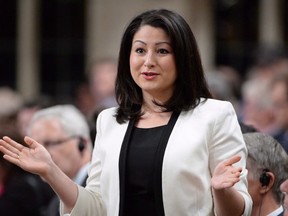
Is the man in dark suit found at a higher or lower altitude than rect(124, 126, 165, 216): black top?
lower

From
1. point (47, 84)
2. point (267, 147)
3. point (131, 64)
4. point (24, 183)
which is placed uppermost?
point (131, 64)

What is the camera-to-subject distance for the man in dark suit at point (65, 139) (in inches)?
333

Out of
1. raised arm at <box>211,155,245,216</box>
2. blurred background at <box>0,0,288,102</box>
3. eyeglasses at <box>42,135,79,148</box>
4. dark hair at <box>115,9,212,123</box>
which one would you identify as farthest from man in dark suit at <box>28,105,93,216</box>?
blurred background at <box>0,0,288,102</box>

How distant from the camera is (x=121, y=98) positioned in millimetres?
6410

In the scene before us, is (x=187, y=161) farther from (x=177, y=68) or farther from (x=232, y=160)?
(x=177, y=68)

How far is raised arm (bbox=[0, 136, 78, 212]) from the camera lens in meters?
6.11

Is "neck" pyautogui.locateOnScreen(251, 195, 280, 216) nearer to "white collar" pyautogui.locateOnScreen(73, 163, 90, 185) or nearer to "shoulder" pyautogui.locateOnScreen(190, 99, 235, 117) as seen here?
"shoulder" pyautogui.locateOnScreen(190, 99, 235, 117)

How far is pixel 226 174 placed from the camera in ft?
19.1

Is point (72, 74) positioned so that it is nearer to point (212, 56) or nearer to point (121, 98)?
point (212, 56)

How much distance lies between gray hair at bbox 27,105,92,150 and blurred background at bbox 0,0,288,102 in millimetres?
9863

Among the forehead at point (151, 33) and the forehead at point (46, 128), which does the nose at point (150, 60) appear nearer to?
the forehead at point (151, 33)

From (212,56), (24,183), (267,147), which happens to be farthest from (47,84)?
(267,147)

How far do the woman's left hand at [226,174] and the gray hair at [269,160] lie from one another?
2.70 feet

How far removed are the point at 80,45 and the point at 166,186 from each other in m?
13.5
